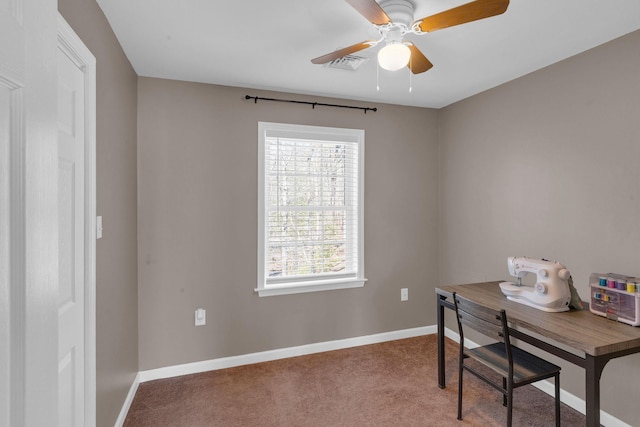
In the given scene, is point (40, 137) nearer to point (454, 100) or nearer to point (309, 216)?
point (309, 216)

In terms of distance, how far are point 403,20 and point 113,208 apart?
6.63 feet

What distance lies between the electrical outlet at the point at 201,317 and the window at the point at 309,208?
1.63ft

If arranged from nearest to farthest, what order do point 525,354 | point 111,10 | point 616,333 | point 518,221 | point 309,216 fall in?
point 616,333, point 111,10, point 525,354, point 518,221, point 309,216

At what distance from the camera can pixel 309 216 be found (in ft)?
10.8

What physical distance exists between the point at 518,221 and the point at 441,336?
1189 mm

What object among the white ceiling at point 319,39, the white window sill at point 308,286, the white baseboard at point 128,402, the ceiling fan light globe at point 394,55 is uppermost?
the white ceiling at point 319,39

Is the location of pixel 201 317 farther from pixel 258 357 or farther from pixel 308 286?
pixel 308 286

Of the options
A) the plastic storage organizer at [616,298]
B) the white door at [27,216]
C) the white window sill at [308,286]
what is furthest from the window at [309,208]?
the white door at [27,216]

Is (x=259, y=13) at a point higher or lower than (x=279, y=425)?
higher

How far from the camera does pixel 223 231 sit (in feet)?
9.77

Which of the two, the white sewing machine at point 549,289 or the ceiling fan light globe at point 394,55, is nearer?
the ceiling fan light globe at point 394,55

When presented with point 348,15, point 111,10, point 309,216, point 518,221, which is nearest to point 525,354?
point 518,221

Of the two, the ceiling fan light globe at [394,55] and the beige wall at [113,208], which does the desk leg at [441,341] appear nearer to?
the ceiling fan light globe at [394,55]

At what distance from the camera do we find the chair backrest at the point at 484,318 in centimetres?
194
